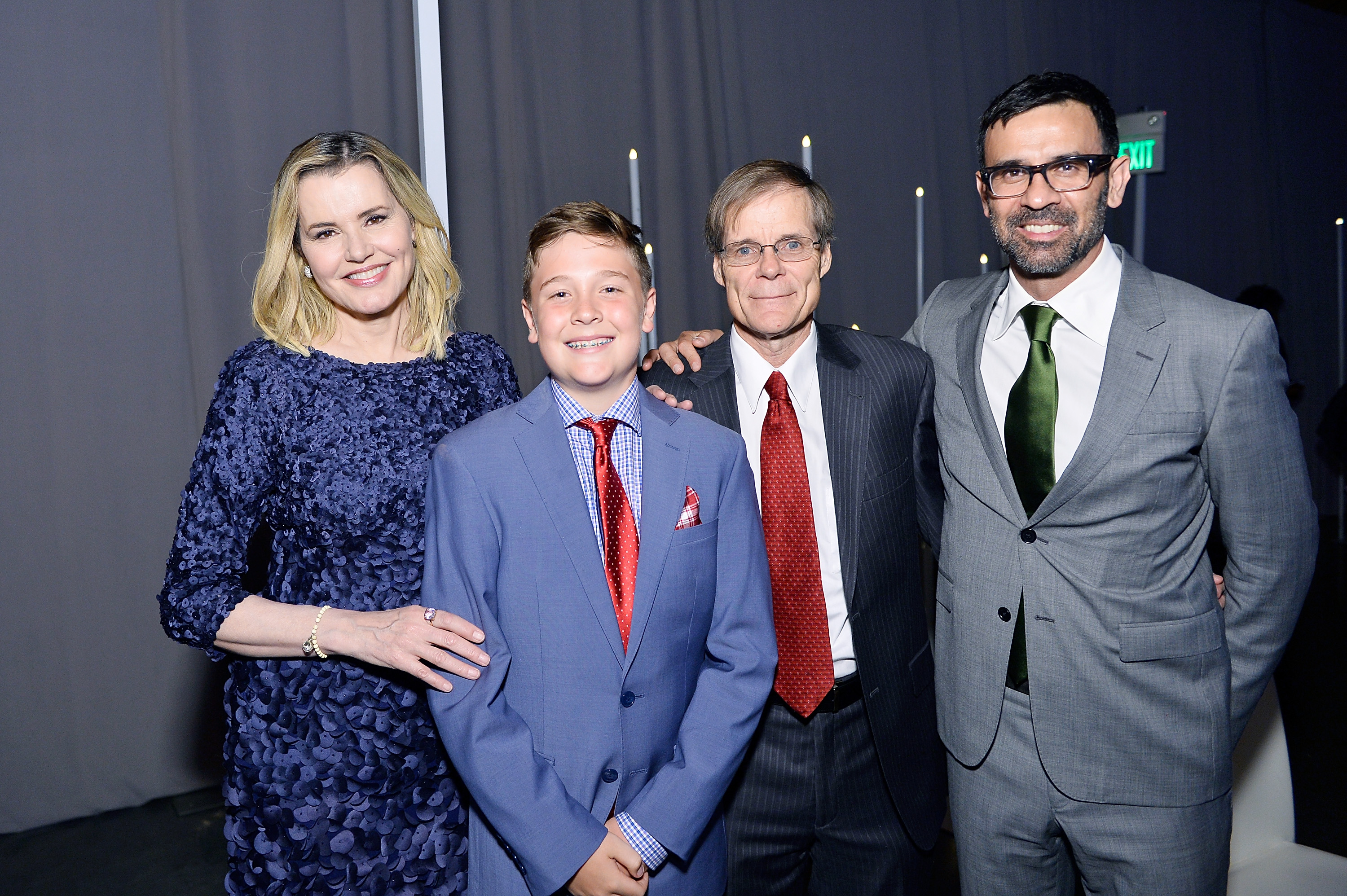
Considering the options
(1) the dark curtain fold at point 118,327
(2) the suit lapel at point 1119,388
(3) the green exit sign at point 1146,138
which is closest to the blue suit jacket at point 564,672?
(2) the suit lapel at point 1119,388

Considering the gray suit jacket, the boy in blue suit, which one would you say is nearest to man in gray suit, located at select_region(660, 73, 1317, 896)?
the gray suit jacket

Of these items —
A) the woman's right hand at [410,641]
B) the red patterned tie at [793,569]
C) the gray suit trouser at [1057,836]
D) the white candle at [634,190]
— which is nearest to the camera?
the woman's right hand at [410,641]

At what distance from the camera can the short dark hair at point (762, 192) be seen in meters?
1.71

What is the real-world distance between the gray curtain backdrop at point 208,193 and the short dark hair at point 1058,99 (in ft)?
7.44

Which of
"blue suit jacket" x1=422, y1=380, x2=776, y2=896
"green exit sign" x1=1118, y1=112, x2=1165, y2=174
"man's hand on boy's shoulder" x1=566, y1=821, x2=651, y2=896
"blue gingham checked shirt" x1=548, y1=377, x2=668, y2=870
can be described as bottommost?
"man's hand on boy's shoulder" x1=566, y1=821, x2=651, y2=896

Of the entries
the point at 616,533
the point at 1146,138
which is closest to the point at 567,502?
the point at 616,533

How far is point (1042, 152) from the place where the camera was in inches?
62.4

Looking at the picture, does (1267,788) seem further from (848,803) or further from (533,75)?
(533,75)

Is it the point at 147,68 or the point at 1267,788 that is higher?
the point at 147,68

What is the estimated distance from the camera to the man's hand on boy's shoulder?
1.30 meters

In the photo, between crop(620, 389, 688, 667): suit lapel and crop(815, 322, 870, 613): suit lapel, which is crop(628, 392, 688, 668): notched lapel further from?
crop(815, 322, 870, 613): suit lapel

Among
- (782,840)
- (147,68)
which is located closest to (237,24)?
(147,68)

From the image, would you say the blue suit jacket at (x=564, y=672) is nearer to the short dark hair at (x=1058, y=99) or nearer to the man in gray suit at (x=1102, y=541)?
the man in gray suit at (x=1102, y=541)

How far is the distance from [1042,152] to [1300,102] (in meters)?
7.92
